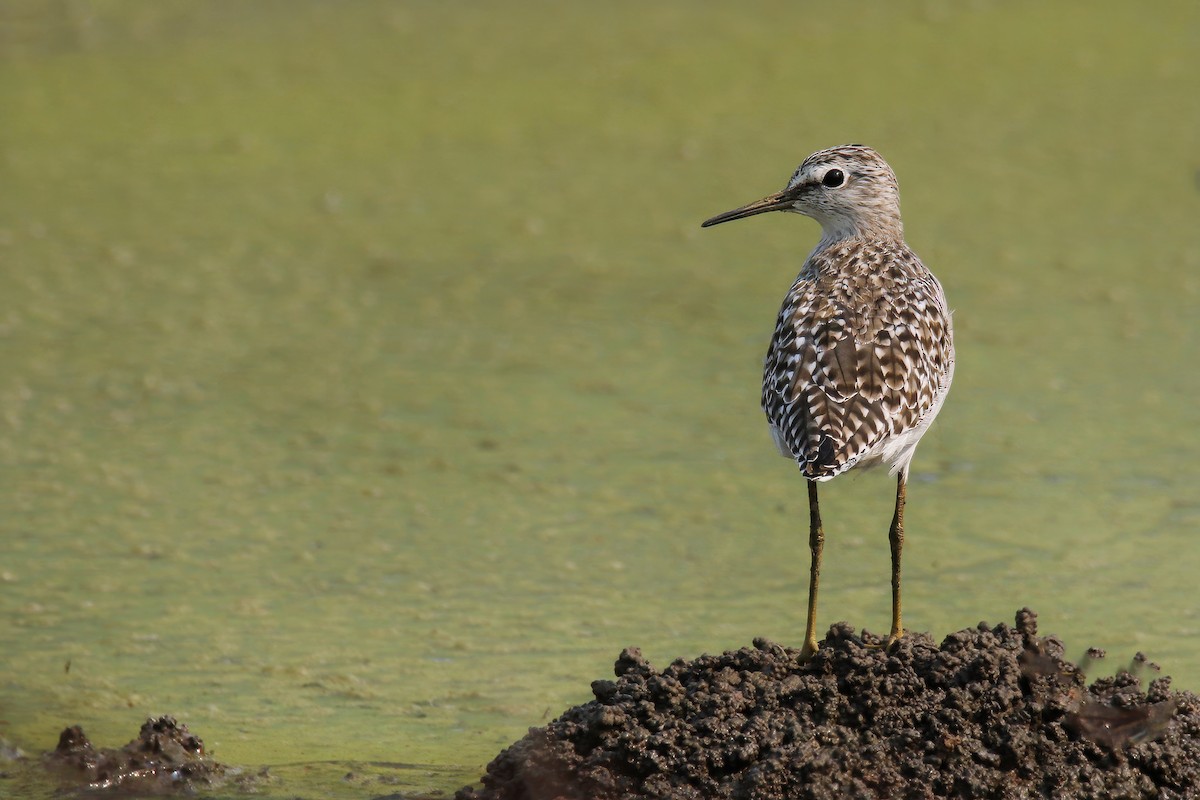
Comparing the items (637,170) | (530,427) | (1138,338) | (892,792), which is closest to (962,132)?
(637,170)

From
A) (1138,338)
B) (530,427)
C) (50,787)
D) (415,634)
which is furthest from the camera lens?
(1138,338)

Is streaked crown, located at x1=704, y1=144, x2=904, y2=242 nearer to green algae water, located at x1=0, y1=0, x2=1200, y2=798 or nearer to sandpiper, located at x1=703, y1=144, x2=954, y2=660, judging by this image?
sandpiper, located at x1=703, y1=144, x2=954, y2=660

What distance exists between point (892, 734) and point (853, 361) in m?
0.82

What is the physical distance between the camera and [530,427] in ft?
18.7

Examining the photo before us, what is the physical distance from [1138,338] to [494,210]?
2.70 metres

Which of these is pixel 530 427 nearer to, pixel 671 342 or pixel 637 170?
pixel 671 342

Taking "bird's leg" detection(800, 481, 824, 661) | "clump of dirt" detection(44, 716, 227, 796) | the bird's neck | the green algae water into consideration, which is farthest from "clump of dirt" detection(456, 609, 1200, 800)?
the bird's neck

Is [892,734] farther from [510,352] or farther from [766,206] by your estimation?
[510,352]

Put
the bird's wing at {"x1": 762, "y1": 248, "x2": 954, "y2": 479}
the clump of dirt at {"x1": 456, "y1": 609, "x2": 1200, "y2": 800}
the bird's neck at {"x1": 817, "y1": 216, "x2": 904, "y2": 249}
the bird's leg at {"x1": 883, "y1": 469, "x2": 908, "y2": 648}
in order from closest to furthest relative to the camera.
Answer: the clump of dirt at {"x1": 456, "y1": 609, "x2": 1200, "y2": 800}
the bird's wing at {"x1": 762, "y1": 248, "x2": 954, "y2": 479}
the bird's leg at {"x1": 883, "y1": 469, "x2": 908, "y2": 648}
the bird's neck at {"x1": 817, "y1": 216, "x2": 904, "y2": 249}

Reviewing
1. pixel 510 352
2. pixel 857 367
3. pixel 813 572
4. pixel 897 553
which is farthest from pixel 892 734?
pixel 510 352

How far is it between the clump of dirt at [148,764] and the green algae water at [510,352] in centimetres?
14

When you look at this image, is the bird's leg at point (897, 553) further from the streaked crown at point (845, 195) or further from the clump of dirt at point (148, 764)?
the clump of dirt at point (148, 764)

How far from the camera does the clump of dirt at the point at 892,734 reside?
10.5 feet

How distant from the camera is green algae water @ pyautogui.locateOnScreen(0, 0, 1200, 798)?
4445mm
